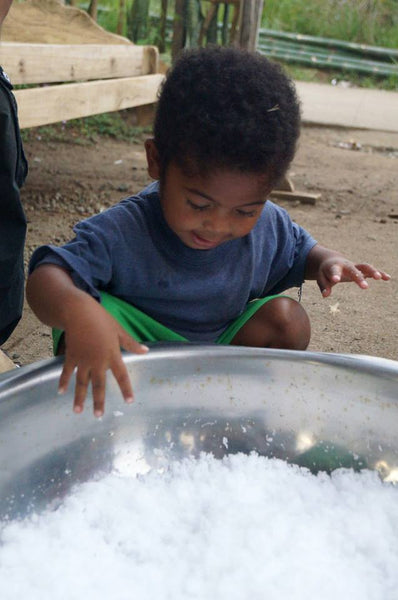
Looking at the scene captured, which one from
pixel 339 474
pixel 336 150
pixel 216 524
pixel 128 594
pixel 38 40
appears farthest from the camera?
pixel 336 150

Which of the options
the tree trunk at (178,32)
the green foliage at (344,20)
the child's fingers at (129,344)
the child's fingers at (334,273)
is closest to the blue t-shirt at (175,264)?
the child's fingers at (334,273)

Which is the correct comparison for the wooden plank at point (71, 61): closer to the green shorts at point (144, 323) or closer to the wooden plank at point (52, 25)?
the wooden plank at point (52, 25)

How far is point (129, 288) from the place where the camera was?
46.2 inches

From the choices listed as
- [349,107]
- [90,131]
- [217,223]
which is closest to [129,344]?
[217,223]

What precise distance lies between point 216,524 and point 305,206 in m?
2.39

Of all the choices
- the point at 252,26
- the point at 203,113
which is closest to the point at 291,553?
the point at 203,113

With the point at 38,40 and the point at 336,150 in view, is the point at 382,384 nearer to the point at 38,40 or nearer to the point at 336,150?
the point at 38,40

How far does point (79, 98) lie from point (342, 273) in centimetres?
165

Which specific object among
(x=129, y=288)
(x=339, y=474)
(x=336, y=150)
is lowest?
(x=336, y=150)

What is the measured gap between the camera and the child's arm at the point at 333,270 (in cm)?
113

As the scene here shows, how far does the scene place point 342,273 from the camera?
1163 millimetres

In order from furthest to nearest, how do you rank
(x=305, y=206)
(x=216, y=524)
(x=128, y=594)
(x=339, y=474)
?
(x=305, y=206) < (x=339, y=474) < (x=216, y=524) < (x=128, y=594)

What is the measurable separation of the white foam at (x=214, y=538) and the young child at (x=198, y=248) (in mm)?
210

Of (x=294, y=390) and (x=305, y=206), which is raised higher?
(x=294, y=390)
